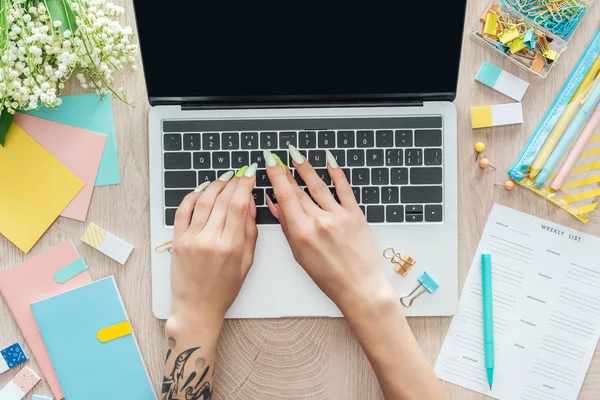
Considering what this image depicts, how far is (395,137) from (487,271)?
263 millimetres

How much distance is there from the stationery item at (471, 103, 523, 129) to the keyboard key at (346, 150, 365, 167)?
20cm

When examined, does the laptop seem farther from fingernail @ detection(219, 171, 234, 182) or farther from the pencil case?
the pencil case

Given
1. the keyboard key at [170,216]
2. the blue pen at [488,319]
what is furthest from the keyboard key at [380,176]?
the keyboard key at [170,216]

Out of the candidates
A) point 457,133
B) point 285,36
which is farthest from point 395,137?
point 285,36

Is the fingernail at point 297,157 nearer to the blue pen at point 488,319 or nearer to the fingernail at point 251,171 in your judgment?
the fingernail at point 251,171

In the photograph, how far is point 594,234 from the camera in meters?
0.90

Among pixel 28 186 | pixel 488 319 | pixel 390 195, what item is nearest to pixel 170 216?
pixel 28 186

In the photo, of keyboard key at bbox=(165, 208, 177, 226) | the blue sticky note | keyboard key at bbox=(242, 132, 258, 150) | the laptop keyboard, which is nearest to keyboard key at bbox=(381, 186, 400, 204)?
the laptop keyboard

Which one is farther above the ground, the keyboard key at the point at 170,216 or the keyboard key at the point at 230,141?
the keyboard key at the point at 230,141

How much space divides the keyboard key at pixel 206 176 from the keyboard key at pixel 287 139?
115mm

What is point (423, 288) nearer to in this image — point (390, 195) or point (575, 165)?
point (390, 195)

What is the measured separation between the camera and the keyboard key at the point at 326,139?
0.86m

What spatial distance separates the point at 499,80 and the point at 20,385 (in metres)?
0.93

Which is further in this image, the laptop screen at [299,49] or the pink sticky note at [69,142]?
the pink sticky note at [69,142]
